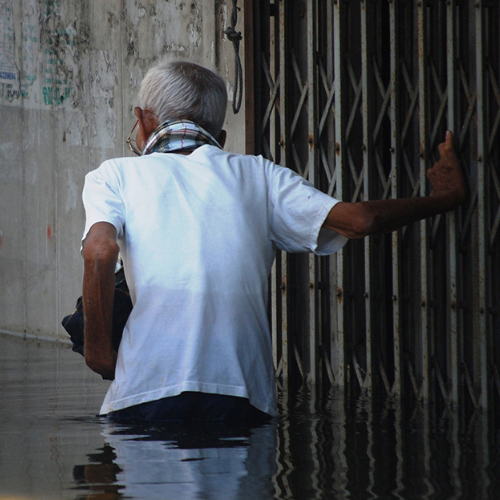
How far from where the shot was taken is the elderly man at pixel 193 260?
2.71 meters

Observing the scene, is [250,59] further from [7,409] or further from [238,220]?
[238,220]

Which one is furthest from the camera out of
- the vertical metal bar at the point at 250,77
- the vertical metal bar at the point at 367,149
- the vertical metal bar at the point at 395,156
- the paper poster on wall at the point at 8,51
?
the paper poster on wall at the point at 8,51

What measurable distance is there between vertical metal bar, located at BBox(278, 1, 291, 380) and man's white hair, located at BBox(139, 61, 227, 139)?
100 inches

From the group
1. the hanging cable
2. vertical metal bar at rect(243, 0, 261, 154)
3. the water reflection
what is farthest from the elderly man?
the hanging cable

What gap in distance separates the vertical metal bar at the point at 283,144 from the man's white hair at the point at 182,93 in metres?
2.55

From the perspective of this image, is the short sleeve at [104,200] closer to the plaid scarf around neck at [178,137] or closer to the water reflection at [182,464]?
the plaid scarf around neck at [178,137]

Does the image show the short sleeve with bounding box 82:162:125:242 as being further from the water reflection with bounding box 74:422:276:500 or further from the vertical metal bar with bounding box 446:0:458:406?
the vertical metal bar with bounding box 446:0:458:406

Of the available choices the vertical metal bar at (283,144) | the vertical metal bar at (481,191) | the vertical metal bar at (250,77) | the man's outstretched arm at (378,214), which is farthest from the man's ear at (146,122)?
the vertical metal bar at (250,77)

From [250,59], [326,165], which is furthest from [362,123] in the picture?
[250,59]

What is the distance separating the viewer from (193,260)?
2.71 meters

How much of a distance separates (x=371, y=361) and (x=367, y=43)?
5.75ft

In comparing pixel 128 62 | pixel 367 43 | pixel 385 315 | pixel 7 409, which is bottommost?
pixel 7 409

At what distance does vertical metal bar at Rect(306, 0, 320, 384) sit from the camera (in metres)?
5.26

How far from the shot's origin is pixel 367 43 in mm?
4922
